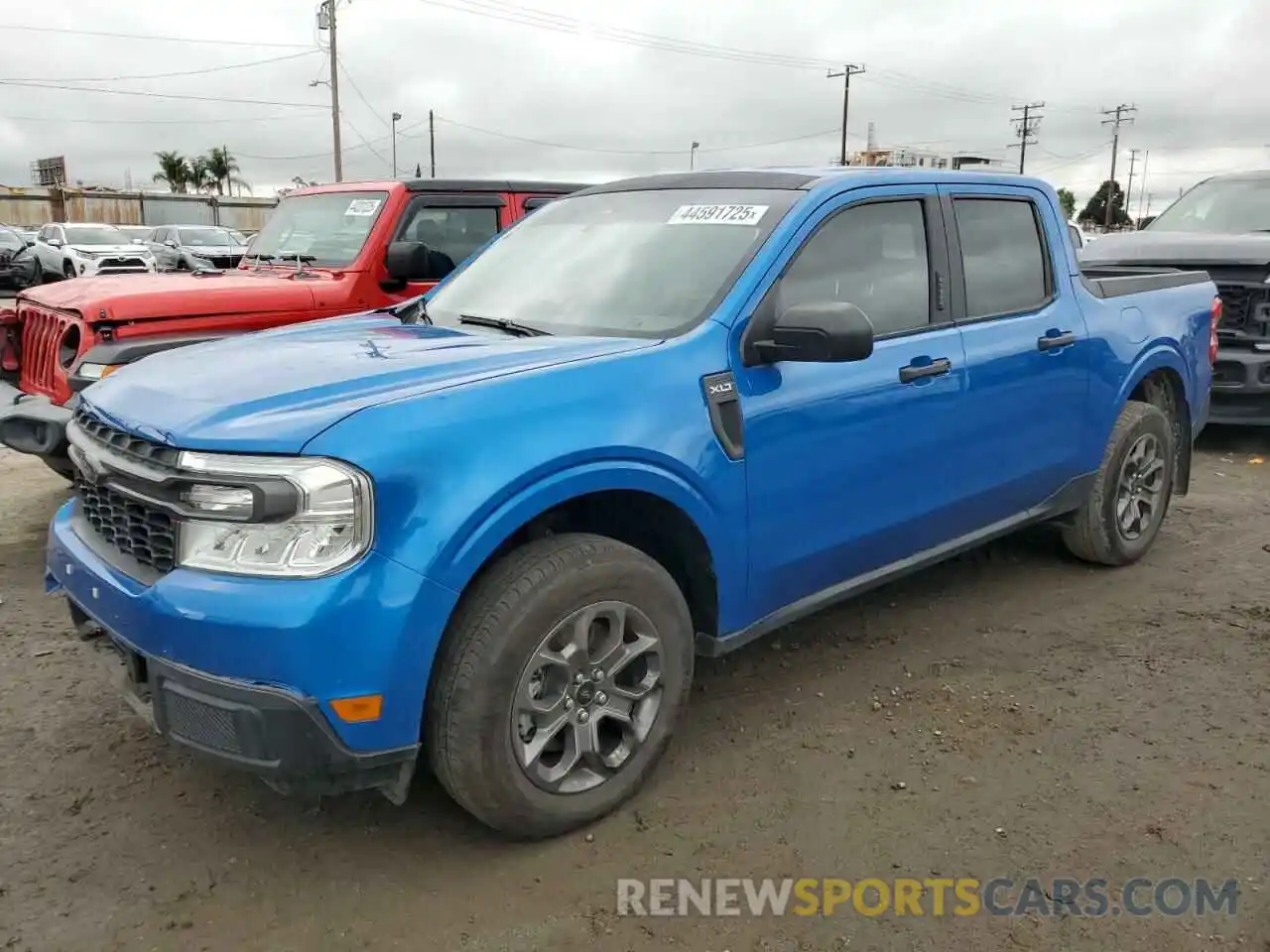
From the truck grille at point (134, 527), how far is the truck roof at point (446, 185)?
3.99 meters

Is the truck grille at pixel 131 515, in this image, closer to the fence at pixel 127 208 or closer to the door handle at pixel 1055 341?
the door handle at pixel 1055 341

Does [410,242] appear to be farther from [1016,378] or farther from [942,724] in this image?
[942,724]

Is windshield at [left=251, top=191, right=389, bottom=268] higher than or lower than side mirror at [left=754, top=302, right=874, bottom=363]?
higher

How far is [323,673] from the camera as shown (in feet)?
7.63

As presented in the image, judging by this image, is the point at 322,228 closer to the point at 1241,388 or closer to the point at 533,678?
the point at 533,678

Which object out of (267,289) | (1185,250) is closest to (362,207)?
(267,289)

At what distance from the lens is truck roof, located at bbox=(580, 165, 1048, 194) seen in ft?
11.8

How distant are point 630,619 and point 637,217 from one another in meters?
1.56

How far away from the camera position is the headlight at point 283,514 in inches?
92.2

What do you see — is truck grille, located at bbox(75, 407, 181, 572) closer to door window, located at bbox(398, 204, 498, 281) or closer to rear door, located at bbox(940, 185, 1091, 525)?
rear door, located at bbox(940, 185, 1091, 525)

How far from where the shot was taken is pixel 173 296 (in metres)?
5.45

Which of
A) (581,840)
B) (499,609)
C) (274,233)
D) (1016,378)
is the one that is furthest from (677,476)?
(274,233)

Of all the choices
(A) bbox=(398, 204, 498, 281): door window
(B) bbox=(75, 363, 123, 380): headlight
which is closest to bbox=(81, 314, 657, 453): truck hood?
(B) bbox=(75, 363, 123, 380): headlight

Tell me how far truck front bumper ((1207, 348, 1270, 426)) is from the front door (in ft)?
15.3
